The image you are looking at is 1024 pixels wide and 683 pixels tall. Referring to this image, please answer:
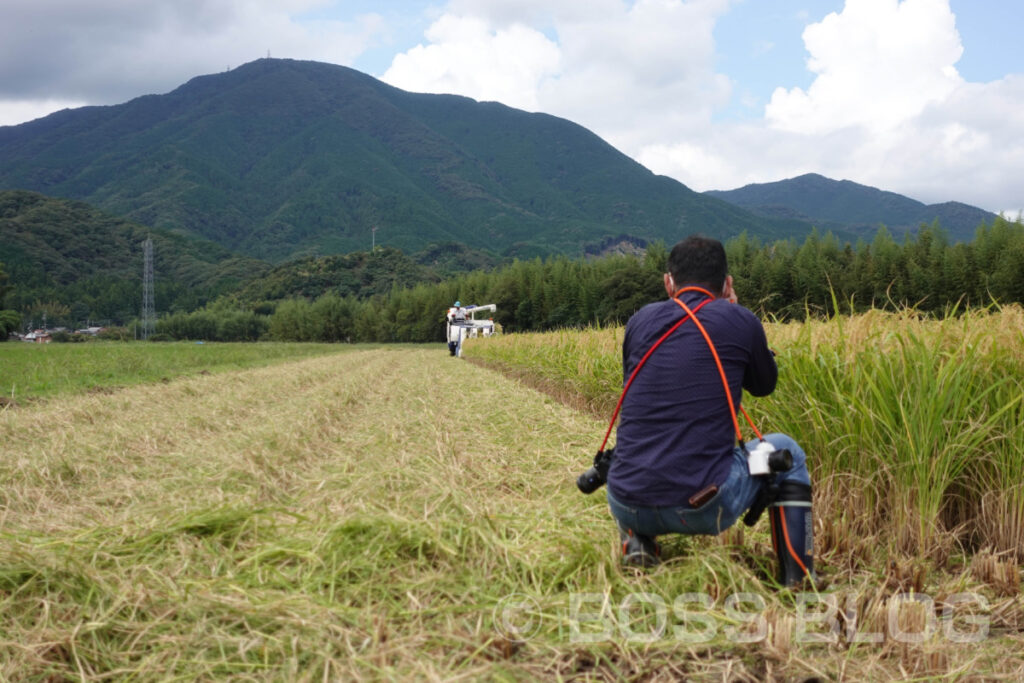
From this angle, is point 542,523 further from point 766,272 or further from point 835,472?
point 766,272

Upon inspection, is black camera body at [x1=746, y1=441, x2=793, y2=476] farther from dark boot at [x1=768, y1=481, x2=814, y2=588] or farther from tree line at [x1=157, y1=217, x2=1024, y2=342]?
tree line at [x1=157, y1=217, x2=1024, y2=342]

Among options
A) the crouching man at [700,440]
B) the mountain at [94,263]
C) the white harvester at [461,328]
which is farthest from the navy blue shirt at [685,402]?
the mountain at [94,263]

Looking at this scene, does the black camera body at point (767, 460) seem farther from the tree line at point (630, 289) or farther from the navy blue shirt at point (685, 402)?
the tree line at point (630, 289)

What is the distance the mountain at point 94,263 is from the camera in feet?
261

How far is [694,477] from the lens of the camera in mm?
2305

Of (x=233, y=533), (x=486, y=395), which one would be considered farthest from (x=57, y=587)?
(x=486, y=395)

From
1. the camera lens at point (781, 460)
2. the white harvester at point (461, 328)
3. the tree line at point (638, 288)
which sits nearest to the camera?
the camera lens at point (781, 460)

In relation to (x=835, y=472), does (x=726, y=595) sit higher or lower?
lower

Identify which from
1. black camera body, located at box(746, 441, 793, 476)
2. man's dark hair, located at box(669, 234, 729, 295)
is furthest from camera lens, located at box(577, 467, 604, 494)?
man's dark hair, located at box(669, 234, 729, 295)

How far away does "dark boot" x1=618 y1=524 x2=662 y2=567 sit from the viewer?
8.20 feet

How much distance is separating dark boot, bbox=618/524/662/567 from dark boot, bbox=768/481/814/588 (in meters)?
0.46

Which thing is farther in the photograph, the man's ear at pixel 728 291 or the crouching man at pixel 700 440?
the man's ear at pixel 728 291

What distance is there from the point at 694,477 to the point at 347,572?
1.36 m

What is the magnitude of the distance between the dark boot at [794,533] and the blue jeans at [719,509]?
0.06 metres
